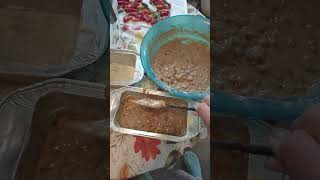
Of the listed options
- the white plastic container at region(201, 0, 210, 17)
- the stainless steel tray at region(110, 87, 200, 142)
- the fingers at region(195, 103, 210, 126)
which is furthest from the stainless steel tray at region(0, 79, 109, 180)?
the white plastic container at region(201, 0, 210, 17)

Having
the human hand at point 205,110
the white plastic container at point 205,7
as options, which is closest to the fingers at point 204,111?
the human hand at point 205,110

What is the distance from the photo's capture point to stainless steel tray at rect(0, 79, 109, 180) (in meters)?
0.67

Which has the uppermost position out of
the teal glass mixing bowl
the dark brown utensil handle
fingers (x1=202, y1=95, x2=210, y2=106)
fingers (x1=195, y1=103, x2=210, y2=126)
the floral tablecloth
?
the teal glass mixing bowl

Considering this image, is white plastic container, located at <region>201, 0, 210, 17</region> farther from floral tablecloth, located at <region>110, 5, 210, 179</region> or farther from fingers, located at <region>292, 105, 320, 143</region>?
fingers, located at <region>292, 105, 320, 143</region>

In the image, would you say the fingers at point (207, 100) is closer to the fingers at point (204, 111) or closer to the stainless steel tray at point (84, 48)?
the fingers at point (204, 111)

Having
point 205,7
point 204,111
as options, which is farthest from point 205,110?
point 205,7

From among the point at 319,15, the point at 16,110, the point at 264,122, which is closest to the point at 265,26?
the point at 319,15

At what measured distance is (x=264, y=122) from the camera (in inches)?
24.7

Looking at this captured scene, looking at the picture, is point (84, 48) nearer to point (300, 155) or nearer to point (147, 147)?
point (147, 147)

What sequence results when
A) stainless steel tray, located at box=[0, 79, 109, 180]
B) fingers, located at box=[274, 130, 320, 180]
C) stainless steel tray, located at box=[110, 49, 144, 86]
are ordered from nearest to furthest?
1. fingers, located at box=[274, 130, 320, 180]
2. stainless steel tray, located at box=[0, 79, 109, 180]
3. stainless steel tray, located at box=[110, 49, 144, 86]

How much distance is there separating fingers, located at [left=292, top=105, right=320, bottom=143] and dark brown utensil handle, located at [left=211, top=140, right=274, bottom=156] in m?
0.07

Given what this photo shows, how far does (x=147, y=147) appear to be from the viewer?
71cm

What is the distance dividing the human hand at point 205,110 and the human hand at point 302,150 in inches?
9.9

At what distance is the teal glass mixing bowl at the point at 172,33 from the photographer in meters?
0.80
